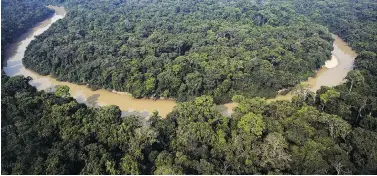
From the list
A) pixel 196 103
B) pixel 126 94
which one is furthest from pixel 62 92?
pixel 196 103

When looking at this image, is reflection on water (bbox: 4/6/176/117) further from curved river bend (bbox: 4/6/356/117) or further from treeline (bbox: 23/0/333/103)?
treeline (bbox: 23/0/333/103)

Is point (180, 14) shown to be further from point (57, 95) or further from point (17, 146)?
point (17, 146)

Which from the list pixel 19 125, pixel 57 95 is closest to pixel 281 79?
pixel 57 95

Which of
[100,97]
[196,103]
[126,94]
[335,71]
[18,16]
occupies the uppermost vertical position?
[196,103]

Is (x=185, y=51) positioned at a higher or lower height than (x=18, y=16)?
higher

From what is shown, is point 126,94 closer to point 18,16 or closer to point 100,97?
point 100,97

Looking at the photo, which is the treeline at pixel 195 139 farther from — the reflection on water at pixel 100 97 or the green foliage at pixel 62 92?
the reflection on water at pixel 100 97

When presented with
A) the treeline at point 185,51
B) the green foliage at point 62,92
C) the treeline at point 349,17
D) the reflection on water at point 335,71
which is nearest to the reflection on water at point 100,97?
the treeline at point 185,51
